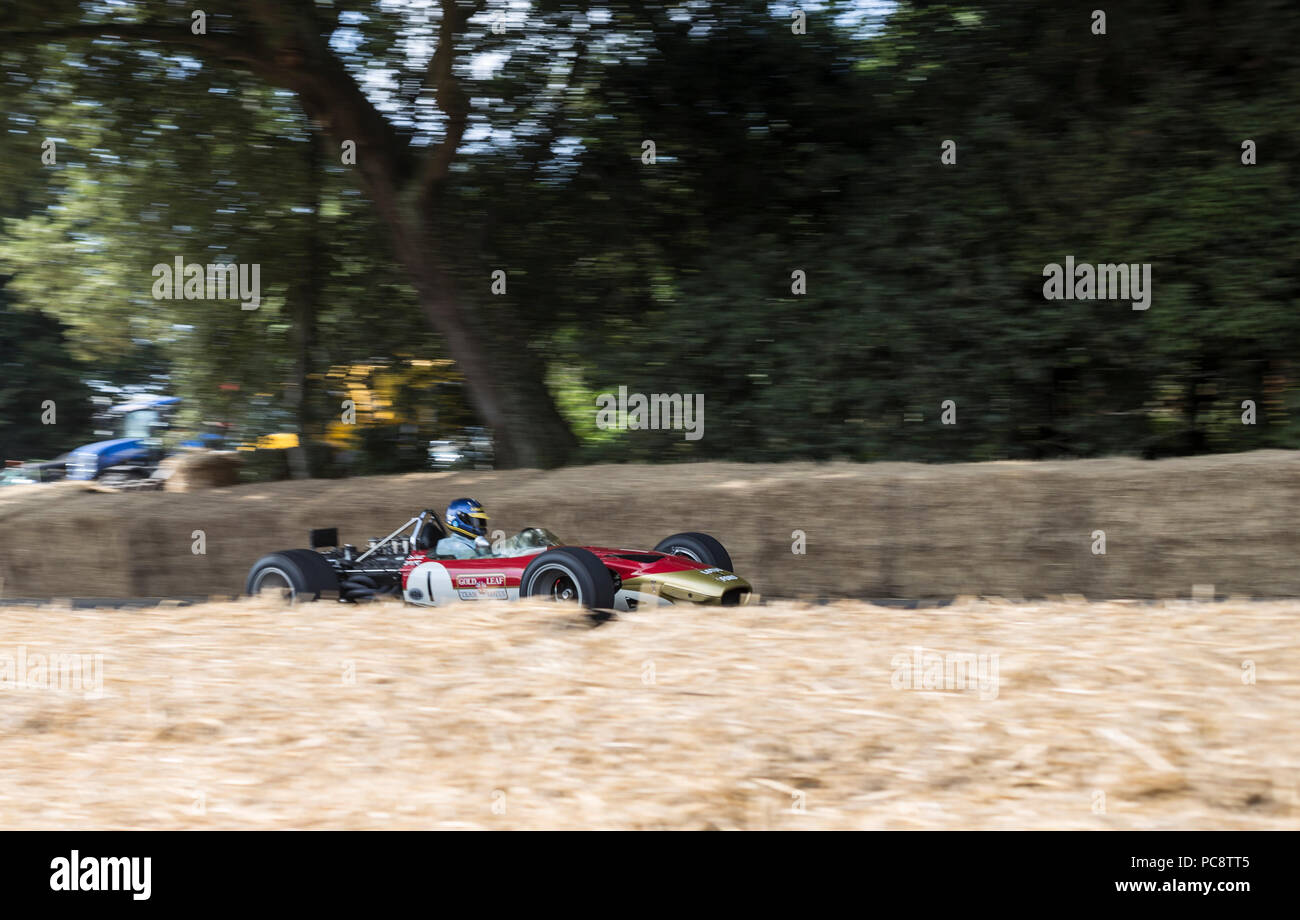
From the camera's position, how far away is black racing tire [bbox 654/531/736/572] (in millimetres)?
8539

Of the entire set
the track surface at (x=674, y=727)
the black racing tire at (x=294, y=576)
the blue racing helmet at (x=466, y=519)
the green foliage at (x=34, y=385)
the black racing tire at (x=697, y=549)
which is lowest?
the track surface at (x=674, y=727)

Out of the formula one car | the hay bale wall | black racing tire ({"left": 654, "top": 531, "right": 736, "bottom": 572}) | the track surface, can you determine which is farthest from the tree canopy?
the track surface

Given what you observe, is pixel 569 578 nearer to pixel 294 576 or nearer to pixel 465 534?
pixel 465 534

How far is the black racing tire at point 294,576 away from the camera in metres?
8.18

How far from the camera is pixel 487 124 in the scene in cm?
1351

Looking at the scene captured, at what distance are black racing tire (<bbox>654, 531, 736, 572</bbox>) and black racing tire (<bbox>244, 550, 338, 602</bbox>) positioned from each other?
98.1 inches

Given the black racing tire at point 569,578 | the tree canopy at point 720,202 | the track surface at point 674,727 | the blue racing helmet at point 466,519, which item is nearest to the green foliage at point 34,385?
the tree canopy at point 720,202

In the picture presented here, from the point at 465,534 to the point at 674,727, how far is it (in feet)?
15.2

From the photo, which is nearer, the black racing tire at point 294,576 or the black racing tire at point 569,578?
the black racing tire at point 569,578

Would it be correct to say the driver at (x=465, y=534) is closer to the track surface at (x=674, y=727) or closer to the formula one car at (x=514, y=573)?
the formula one car at (x=514, y=573)

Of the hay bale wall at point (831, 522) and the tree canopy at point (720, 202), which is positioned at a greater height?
the tree canopy at point (720, 202)

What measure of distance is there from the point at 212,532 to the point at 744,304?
6.43m

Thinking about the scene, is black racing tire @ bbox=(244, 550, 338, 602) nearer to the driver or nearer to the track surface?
the driver
